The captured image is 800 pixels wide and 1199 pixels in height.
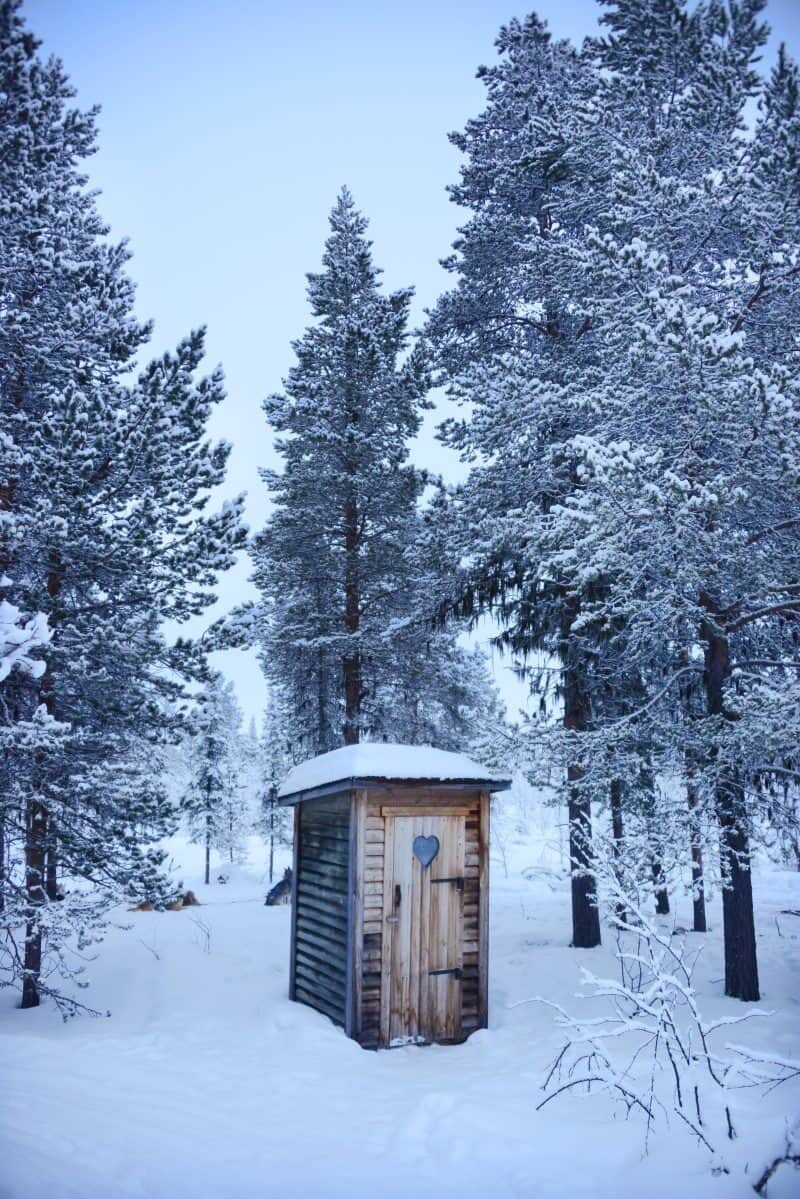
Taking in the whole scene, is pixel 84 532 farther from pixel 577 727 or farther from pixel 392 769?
pixel 577 727

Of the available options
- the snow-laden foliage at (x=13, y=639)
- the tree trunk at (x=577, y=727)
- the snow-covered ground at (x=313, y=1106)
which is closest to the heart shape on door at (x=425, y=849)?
the snow-covered ground at (x=313, y=1106)

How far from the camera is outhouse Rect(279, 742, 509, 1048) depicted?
8.45 metres

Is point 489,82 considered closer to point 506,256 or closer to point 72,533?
point 506,256

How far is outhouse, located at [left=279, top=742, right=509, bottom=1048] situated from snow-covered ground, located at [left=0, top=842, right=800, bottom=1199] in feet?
1.32

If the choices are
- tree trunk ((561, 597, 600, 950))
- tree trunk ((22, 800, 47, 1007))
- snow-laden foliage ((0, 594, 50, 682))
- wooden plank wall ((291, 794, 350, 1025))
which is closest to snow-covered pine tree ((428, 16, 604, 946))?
tree trunk ((561, 597, 600, 950))

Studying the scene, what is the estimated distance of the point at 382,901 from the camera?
8602 mm

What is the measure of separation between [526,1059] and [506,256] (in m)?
12.9

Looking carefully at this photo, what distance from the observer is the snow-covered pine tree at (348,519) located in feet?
48.1

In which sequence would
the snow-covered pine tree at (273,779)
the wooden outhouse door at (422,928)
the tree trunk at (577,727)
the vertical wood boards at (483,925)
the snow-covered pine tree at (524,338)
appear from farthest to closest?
1. the snow-covered pine tree at (273,779)
2. the tree trunk at (577,727)
3. the snow-covered pine tree at (524,338)
4. the vertical wood boards at (483,925)
5. the wooden outhouse door at (422,928)

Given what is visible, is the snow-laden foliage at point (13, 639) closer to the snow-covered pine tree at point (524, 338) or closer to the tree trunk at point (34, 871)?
the tree trunk at point (34, 871)

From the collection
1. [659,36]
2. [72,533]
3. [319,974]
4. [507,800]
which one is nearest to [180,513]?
[72,533]

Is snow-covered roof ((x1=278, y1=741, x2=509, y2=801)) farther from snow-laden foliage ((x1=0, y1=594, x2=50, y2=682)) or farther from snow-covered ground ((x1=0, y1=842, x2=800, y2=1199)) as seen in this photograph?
snow-laden foliage ((x1=0, y1=594, x2=50, y2=682))

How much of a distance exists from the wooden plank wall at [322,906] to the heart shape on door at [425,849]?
89 centimetres

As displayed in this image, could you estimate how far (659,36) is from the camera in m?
10.3
